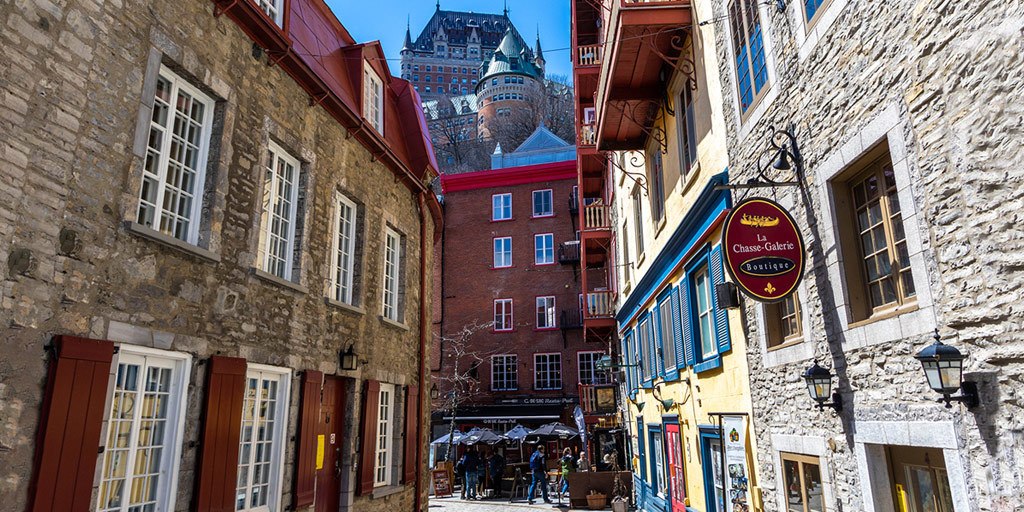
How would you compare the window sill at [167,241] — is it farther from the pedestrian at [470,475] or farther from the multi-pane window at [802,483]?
the pedestrian at [470,475]

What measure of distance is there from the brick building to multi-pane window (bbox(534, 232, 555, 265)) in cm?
5

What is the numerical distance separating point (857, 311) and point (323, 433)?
7.65 metres

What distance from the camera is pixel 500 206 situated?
3394 cm

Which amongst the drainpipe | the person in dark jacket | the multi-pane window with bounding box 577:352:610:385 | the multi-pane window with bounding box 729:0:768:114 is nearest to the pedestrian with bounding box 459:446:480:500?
the person in dark jacket

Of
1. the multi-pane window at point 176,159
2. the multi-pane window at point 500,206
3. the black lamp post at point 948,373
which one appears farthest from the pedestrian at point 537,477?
the black lamp post at point 948,373

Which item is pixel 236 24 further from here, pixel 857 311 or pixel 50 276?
pixel 857 311

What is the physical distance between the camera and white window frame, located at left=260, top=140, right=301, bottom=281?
8.87 meters

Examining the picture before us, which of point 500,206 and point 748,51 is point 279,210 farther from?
point 500,206

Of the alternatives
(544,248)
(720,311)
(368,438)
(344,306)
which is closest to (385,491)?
(368,438)

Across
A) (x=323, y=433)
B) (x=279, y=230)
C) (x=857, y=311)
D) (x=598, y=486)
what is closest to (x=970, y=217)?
(x=857, y=311)

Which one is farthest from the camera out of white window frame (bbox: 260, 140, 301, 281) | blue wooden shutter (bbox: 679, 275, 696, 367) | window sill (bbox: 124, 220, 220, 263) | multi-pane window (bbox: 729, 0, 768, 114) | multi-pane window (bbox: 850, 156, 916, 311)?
blue wooden shutter (bbox: 679, 275, 696, 367)

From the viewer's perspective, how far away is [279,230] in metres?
9.25

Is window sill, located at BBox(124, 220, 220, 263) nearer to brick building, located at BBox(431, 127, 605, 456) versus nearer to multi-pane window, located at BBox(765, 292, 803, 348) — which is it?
multi-pane window, located at BBox(765, 292, 803, 348)

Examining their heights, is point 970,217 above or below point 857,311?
above
